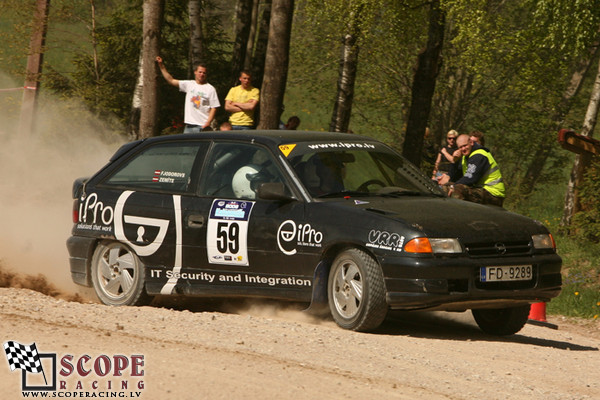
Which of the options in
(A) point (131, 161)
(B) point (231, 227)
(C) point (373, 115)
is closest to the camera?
(B) point (231, 227)

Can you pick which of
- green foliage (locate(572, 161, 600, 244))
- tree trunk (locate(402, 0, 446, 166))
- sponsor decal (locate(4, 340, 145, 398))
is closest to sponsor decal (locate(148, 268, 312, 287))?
sponsor decal (locate(4, 340, 145, 398))

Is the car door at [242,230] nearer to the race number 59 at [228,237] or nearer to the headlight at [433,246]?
the race number 59 at [228,237]

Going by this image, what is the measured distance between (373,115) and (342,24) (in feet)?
39.9

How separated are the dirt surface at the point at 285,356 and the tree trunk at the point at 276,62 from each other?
7.51m

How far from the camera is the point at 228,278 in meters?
9.27

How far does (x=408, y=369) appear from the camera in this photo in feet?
22.9

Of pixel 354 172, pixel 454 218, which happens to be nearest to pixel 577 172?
pixel 354 172

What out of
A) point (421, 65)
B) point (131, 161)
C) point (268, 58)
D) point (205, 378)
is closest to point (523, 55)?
point (421, 65)

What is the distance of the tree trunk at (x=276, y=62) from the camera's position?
16.2m

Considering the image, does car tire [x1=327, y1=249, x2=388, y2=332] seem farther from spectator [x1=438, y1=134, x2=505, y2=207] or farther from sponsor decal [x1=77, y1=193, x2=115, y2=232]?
spectator [x1=438, y1=134, x2=505, y2=207]

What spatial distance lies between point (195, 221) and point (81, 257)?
1573mm

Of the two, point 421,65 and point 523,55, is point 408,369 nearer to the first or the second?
point 421,65

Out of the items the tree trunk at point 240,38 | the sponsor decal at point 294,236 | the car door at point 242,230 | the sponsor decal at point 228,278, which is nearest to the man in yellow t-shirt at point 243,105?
the car door at point 242,230

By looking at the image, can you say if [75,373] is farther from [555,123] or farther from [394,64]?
[555,123]
